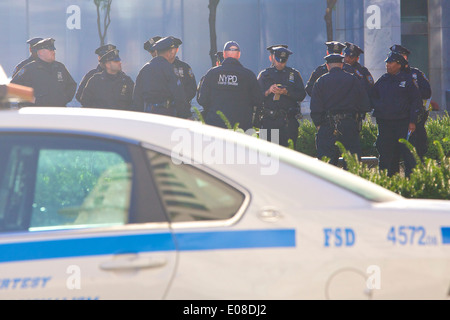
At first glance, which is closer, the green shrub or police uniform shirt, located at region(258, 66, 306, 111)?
the green shrub

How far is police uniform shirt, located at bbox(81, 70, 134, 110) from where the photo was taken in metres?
10.6

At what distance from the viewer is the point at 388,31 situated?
63.6ft

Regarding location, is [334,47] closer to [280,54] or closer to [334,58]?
[280,54]

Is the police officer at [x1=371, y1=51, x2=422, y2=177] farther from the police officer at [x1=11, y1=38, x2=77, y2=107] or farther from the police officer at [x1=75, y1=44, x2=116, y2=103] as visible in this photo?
the police officer at [x1=11, y1=38, x2=77, y2=107]

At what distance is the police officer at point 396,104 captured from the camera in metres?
9.67

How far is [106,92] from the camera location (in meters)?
10.6

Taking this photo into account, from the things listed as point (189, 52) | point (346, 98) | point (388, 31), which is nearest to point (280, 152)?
point (346, 98)

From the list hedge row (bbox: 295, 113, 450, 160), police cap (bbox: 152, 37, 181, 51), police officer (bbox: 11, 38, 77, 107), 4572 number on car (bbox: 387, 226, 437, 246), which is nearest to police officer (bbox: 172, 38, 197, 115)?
police cap (bbox: 152, 37, 181, 51)

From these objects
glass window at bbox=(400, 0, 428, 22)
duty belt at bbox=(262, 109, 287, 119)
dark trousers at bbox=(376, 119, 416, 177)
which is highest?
glass window at bbox=(400, 0, 428, 22)

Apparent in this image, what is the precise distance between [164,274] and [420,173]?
3.67m

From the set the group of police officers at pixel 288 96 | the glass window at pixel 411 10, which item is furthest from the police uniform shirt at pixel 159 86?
the glass window at pixel 411 10

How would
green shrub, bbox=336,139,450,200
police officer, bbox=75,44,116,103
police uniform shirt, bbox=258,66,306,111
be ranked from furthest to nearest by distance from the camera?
police officer, bbox=75,44,116,103 → police uniform shirt, bbox=258,66,306,111 → green shrub, bbox=336,139,450,200

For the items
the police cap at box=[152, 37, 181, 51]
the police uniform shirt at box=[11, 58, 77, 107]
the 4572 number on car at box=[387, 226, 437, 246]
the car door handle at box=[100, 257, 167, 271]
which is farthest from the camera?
the police uniform shirt at box=[11, 58, 77, 107]

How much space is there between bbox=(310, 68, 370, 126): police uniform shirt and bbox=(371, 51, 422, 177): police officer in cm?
35
